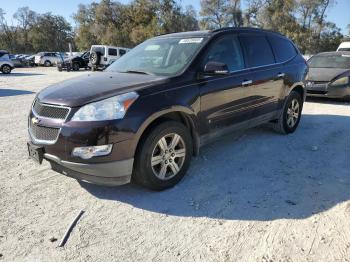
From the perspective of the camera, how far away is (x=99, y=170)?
3.39m

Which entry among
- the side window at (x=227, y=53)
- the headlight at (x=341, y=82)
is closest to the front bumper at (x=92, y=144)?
the side window at (x=227, y=53)

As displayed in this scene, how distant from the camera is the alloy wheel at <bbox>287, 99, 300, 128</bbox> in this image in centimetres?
614

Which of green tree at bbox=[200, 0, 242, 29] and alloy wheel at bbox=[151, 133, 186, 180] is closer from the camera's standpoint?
alloy wheel at bbox=[151, 133, 186, 180]

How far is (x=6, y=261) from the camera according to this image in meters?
2.74

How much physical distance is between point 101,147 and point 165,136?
0.74 metres

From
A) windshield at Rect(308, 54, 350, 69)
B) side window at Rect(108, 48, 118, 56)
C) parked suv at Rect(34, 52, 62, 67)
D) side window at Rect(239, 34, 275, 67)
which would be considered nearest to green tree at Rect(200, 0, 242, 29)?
parked suv at Rect(34, 52, 62, 67)

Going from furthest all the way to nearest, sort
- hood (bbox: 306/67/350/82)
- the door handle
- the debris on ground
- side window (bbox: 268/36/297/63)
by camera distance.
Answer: hood (bbox: 306/67/350/82) < side window (bbox: 268/36/297/63) < the door handle < the debris on ground

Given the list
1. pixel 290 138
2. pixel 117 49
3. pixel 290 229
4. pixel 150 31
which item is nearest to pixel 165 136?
pixel 290 229

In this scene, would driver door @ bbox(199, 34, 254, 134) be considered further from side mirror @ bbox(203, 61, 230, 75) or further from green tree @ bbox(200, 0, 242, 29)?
green tree @ bbox(200, 0, 242, 29)

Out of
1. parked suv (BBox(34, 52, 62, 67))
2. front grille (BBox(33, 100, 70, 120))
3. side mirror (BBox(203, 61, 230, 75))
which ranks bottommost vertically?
parked suv (BBox(34, 52, 62, 67))

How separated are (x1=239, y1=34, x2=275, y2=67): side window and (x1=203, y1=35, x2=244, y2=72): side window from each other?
17 cm

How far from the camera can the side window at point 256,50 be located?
5.00m

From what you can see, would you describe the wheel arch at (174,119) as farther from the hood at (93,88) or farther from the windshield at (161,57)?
the windshield at (161,57)

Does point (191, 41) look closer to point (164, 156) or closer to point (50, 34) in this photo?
point (164, 156)
